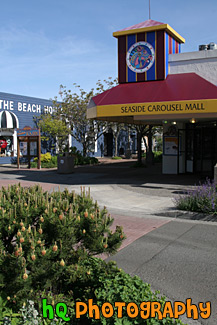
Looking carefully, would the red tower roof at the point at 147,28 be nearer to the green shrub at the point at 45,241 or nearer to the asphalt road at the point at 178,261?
the asphalt road at the point at 178,261

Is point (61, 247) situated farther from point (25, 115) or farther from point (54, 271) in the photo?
point (25, 115)

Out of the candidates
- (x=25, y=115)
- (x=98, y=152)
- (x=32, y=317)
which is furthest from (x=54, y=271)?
(x=98, y=152)

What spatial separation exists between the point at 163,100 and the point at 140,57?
3310 mm

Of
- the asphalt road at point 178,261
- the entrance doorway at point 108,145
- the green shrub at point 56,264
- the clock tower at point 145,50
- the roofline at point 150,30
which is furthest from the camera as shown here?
the entrance doorway at point 108,145

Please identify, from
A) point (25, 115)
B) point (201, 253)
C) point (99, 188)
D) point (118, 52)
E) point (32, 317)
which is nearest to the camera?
point (32, 317)

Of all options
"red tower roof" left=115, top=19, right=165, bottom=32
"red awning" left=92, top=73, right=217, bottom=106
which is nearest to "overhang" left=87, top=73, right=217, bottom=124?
"red awning" left=92, top=73, right=217, bottom=106

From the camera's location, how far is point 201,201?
8.93 meters

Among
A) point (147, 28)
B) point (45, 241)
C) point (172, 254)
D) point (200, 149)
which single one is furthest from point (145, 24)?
point (45, 241)

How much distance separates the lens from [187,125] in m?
18.8

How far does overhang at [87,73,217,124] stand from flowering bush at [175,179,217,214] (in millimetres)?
4459

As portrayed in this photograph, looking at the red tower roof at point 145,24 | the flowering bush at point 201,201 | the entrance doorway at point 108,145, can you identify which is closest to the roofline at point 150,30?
the red tower roof at point 145,24

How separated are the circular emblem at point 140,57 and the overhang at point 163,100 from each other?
74 centimetres

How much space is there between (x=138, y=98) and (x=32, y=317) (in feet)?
40.1

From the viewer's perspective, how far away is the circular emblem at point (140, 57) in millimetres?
15484
